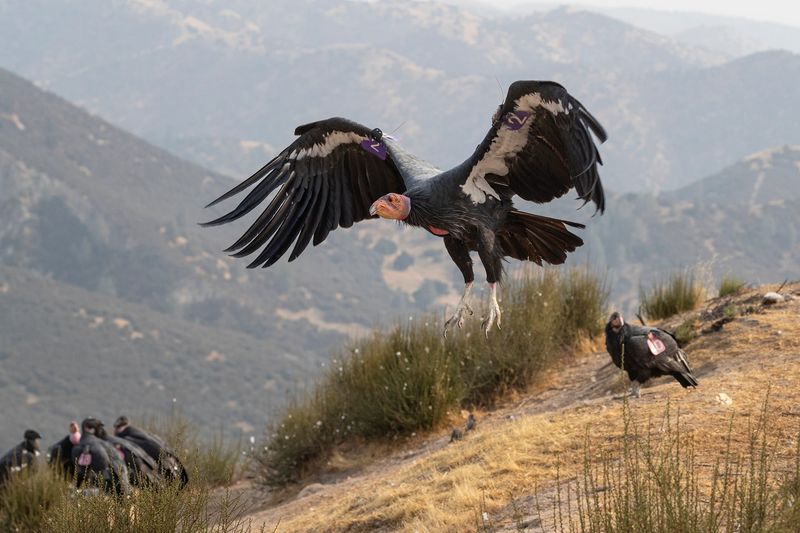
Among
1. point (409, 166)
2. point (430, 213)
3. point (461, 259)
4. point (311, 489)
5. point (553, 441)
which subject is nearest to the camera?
point (430, 213)

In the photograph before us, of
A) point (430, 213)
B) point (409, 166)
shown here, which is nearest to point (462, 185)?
point (430, 213)

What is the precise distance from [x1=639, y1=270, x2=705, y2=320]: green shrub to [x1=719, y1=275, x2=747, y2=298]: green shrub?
28 cm

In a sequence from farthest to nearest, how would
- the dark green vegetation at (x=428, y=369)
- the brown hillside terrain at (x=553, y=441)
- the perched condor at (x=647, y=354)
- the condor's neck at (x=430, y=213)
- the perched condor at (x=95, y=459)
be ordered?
the dark green vegetation at (x=428, y=369)
the perched condor at (x=95, y=459)
the perched condor at (x=647, y=354)
the brown hillside terrain at (x=553, y=441)
the condor's neck at (x=430, y=213)

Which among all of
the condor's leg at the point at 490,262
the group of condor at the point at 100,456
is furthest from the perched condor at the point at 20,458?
the condor's leg at the point at 490,262

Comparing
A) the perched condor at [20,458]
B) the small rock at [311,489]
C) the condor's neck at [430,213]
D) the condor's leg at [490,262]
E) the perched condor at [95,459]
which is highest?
the condor's neck at [430,213]

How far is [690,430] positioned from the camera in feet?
21.2

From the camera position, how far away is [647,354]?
8008 millimetres

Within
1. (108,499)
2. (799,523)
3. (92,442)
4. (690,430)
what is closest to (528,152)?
(690,430)

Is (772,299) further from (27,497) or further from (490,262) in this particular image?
(27,497)

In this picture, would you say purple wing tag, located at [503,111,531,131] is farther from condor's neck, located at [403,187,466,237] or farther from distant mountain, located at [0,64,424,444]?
distant mountain, located at [0,64,424,444]

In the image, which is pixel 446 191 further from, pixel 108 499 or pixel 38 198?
pixel 38 198

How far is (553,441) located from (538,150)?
2.22 metres

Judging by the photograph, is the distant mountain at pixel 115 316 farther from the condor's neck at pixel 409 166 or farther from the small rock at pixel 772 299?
the condor's neck at pixel 409 166

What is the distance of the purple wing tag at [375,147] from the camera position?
6.86 metres
